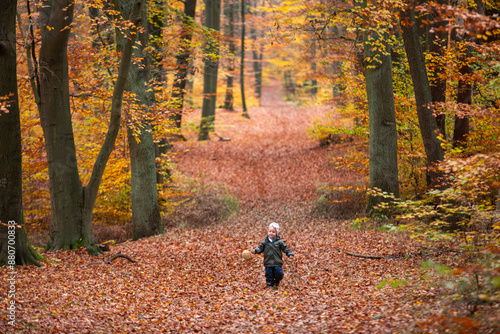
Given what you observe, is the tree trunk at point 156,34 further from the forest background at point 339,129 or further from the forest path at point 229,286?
the forest path at point 229,286

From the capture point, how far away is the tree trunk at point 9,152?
21.6 ft

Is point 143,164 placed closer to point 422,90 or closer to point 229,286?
point 229,286

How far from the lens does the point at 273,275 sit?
7934mm

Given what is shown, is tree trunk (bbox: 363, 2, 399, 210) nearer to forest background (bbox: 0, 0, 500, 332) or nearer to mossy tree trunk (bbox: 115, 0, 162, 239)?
forest background (bbox: 0, 0, 500, 332)

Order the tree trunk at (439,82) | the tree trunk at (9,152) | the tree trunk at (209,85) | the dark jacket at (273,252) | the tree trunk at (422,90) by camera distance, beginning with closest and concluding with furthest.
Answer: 1. the tree trunk at (9,152)
2. the dark jacket at (273,252)
3. the tree trunk at (422,90)
4. the tree trunk at (439,82)
5. the tree trunk at (209,85)

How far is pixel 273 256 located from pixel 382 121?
5631 mm

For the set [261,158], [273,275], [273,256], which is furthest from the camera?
[261,158]

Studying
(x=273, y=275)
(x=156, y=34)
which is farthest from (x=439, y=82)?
(x=156, y=34)

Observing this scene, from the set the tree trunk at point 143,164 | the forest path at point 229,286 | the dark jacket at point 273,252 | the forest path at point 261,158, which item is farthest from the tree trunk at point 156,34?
the dark jacket at point 273,252

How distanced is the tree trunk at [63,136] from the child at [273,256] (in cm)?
391

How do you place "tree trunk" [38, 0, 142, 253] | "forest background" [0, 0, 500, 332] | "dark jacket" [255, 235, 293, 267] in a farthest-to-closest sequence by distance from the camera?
"tree trunk" [38, 0, 142, 253] → "dark jacket" [255, 235, 293, 267] → "forest background" [0, 0, 500, 332]

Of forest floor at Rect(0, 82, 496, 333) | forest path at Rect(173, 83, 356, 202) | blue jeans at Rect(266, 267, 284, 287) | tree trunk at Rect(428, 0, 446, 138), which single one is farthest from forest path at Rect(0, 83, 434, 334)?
tree trunk at Rect(428, 0, 446, 138)

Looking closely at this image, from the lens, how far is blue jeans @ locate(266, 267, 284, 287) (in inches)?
310

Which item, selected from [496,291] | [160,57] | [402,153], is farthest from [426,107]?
[160,57]
